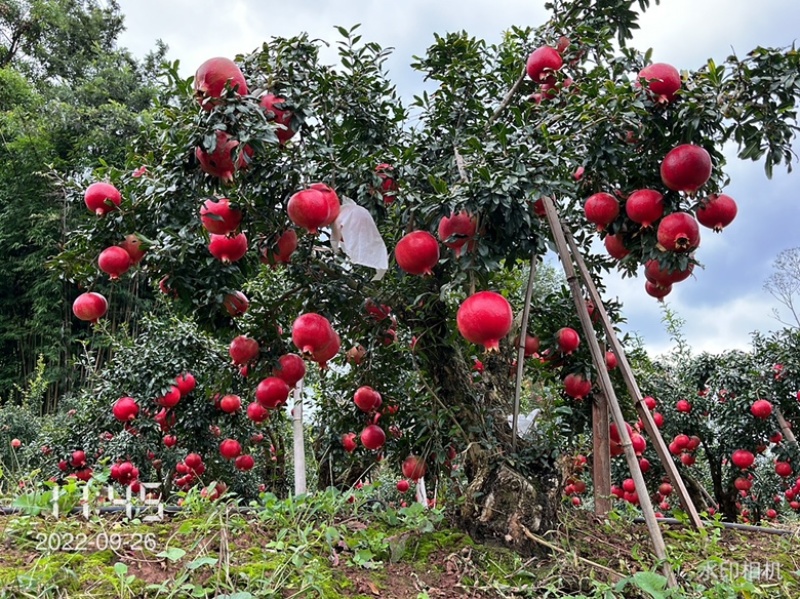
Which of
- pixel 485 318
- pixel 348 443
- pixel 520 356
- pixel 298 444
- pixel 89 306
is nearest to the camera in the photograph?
pixel 485 318

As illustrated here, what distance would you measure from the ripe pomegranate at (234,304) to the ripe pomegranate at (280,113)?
29.9 inches

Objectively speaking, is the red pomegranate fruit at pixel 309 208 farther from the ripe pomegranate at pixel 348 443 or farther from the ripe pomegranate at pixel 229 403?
the ripe pomegranate at pixel 229 403

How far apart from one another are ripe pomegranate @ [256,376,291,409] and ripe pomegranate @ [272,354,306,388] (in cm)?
3

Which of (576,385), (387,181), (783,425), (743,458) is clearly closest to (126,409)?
(387,181)

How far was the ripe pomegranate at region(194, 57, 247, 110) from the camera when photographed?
1.91m

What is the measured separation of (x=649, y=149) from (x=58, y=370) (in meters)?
12.4

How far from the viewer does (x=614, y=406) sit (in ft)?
6.85

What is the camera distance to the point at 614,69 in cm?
238

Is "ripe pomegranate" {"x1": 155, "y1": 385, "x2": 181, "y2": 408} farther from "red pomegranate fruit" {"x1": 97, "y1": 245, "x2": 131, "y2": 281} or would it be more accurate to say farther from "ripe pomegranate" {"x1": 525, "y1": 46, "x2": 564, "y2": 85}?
"ripe pomegranate" {"x1": 525, "y1": 46, "x2": 564, "y2": 85}

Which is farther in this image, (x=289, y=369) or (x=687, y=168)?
(x=289, y=369)

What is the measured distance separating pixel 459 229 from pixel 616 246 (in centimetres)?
80

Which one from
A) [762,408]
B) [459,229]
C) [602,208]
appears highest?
[602,208]

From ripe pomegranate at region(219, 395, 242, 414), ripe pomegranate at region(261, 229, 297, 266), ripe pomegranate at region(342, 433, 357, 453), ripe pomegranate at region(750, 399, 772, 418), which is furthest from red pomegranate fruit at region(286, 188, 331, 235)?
ripe pomegranate at region(750, 399, 772, 418)

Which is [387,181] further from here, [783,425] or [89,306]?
[783,425]
